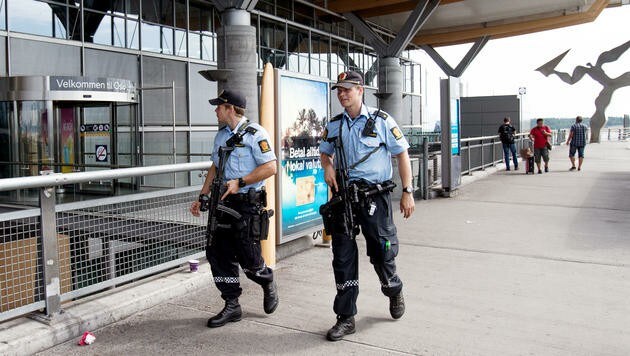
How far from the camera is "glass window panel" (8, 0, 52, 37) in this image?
1142cm

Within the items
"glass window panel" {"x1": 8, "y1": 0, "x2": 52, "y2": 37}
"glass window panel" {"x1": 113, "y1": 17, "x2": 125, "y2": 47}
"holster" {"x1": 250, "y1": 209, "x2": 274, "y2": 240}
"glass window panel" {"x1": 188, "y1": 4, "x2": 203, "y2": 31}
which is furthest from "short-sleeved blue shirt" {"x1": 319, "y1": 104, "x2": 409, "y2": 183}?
"glass window panel" {"x1": 188, "y1": 4, "x2": 203, "y2": 31}

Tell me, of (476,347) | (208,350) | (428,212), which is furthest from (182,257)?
(428,212)

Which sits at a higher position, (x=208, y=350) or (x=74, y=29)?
(x=74, y=29)

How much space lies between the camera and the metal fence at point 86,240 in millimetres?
3943

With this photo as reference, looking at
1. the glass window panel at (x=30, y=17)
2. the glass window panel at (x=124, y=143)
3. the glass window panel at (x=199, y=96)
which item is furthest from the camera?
the glass window panel at (x=199, y=96)

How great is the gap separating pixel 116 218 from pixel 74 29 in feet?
31.2

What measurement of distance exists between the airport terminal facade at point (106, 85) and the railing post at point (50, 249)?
460cm

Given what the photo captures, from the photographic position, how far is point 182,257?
5.40 meters

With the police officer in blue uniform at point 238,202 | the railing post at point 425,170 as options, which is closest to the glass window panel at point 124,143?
the railing post at point 425,170

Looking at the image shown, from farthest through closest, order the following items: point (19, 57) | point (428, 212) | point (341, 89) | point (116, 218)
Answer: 1. point (19, 57)
2. point (428, 212)
3. point (116, 218)
4. point (341, 89)

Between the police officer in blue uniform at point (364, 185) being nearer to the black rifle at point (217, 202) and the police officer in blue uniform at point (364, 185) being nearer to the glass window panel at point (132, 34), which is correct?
the black rifle at point (217, 202)

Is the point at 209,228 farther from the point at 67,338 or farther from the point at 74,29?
the point at 74,29

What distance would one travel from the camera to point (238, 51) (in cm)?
901

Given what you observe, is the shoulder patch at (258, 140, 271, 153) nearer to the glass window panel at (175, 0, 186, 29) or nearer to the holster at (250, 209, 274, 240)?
the holster at (250, 209, 274, 240)
